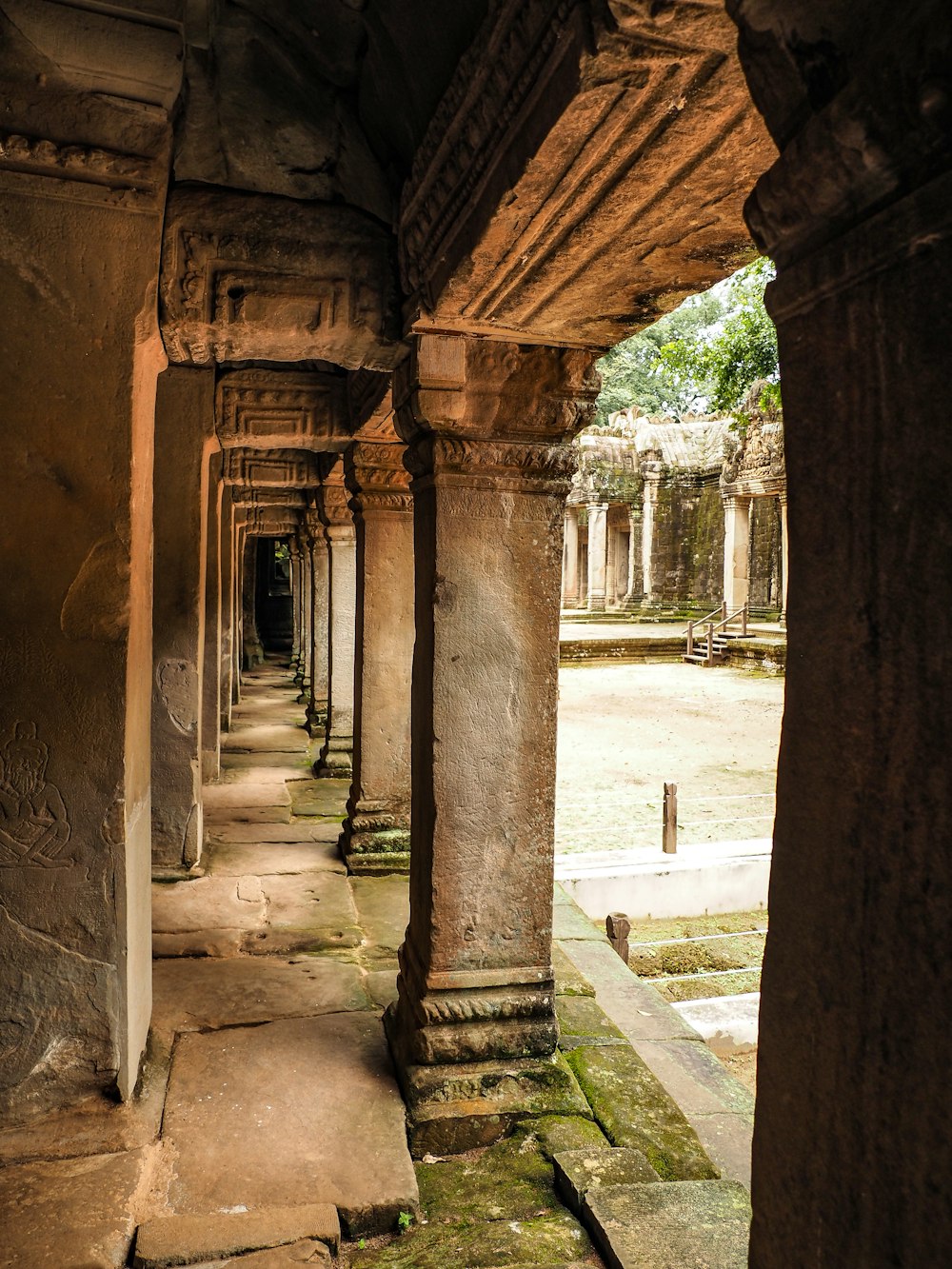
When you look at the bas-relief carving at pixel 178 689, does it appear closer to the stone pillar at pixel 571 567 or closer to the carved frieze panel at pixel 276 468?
the carved frieze panel at pixel 276 468

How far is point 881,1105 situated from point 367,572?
479 centimetres

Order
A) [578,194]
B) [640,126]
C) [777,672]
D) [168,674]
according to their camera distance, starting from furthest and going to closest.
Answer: [777,672] < [168,674] < [578,194] < [640,126]

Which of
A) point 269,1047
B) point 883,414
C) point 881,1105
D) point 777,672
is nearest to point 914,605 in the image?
point 883,414

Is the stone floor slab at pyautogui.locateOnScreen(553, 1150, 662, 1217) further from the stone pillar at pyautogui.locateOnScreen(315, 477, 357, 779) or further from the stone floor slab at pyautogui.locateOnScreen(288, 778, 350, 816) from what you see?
the stone pillar at pyautogui.locateOnScreen(315, 477, 357, 779)

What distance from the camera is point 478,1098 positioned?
3059mm

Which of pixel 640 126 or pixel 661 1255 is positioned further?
pixel 661 1255

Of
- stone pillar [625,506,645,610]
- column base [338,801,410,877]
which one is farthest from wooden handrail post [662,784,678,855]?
stone pillar [625,506,645,610]

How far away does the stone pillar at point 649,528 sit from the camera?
91.9ft

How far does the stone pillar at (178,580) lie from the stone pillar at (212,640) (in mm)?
1573

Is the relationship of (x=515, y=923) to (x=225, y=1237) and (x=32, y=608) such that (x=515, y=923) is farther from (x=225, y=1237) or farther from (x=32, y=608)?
(x=32, y=608)

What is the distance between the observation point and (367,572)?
543cm

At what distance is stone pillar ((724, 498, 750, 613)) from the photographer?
2330 centimetres

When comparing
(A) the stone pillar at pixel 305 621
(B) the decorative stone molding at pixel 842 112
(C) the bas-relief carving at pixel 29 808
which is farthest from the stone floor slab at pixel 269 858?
(A) the stone pillar at pixel 305 621

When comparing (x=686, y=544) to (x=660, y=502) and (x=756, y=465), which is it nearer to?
(x=660, y=502)
